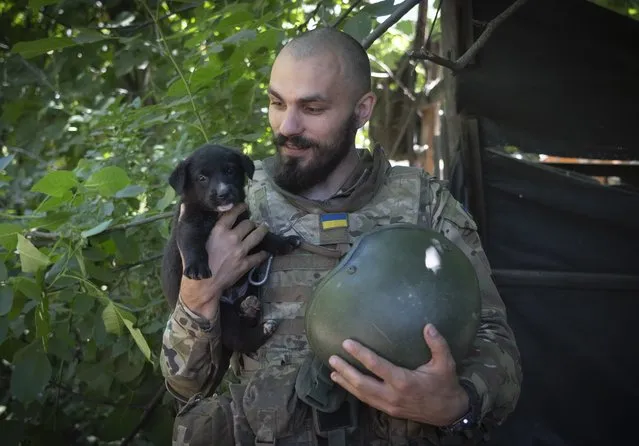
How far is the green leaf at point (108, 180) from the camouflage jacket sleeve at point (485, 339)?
1.41 meters

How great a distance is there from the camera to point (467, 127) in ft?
12.3

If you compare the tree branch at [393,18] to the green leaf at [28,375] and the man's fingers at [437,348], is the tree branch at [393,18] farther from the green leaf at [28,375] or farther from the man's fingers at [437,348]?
the green leaf at [28,375]

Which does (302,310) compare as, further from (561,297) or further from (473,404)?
(561,297)

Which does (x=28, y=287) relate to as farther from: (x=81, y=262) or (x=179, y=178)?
(x=179, y=178)

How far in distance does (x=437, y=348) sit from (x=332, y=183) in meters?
1.16

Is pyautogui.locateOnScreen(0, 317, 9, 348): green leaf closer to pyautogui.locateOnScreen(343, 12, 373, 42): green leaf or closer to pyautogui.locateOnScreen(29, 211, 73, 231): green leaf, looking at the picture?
pyautogui.locateOnScreen(29, 211, 73, 231): green leaf

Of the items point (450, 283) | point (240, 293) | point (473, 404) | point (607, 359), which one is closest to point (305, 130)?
point (240, 293)

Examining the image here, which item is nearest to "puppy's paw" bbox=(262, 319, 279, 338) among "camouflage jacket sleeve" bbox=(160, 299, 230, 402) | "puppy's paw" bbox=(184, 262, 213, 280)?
"camouflage jacket sleeve" bbox=(160, 299, 230, 402)

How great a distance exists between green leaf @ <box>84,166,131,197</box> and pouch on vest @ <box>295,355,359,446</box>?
4.59 ft

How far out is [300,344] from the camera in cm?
289

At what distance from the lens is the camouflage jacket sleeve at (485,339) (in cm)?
256

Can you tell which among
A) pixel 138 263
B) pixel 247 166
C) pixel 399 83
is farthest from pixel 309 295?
pixel 399 83

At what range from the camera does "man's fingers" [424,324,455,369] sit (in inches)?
88.3

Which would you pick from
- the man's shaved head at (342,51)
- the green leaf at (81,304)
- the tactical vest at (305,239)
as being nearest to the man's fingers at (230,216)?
the tactical vest at (305,239)
